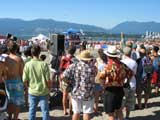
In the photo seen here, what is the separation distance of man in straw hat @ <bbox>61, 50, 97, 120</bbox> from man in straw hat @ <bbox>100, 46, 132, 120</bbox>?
0.23 metres

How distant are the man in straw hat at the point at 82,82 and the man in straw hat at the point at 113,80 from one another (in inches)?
9.0

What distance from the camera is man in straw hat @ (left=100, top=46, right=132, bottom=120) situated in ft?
24.6

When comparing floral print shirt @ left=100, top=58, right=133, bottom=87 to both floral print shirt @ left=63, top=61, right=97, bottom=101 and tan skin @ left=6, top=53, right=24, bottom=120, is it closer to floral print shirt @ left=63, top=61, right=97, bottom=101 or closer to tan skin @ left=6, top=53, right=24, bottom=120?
floral print shirt @ left=63, top=61, right=97, bottom=101

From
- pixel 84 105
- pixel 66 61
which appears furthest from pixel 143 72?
pixel 84 105

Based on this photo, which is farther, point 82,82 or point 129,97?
point 129,97

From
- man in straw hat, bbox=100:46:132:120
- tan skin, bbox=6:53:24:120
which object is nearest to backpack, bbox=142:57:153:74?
man in straw hat, bbox=100:46:132:120

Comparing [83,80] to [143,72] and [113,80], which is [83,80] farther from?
[143,72]

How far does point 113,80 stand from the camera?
7.50 m

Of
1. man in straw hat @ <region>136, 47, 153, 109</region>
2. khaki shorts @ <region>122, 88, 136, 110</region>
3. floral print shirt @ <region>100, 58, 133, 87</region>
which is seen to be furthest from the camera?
man in straw hat @ <region>136, 47, 153, 109</region>

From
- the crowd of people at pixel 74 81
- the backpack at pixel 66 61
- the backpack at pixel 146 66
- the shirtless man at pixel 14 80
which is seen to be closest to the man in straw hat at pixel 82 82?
the crowd of people at pixel 74 81

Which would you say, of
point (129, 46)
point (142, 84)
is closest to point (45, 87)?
point (129, 46)

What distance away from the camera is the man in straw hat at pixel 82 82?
7.56 meters

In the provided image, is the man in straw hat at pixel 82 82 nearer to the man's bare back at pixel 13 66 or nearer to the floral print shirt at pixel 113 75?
the floral print shirt at pixel 113 75

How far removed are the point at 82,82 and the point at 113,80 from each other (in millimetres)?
525
